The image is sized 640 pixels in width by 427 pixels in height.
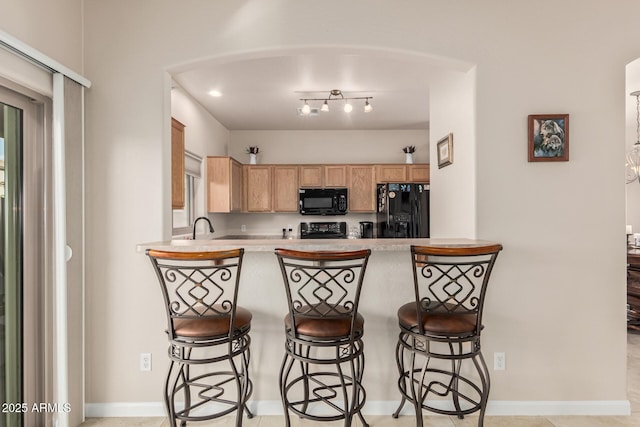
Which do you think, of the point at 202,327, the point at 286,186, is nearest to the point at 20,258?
the point at 202,327

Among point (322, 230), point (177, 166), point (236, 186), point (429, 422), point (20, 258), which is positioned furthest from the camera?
point (322, 230)

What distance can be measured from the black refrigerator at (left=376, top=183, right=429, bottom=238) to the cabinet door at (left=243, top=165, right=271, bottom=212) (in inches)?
74.1

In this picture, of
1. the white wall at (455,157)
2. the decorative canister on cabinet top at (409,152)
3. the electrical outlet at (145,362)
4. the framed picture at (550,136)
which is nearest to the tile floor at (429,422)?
the electrical outlet at (145,362)

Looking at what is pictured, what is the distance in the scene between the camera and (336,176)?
17.6 feet

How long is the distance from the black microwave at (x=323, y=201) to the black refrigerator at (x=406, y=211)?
34.5 inches

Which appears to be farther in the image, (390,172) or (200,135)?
(390,172)

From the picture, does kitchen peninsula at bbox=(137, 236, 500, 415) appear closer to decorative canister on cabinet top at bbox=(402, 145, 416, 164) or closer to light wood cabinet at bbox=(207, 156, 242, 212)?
light wood cabinet at bbox=(207, 156, 242, 212)

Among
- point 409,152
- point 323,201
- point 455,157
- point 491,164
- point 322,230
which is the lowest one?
point 322,230

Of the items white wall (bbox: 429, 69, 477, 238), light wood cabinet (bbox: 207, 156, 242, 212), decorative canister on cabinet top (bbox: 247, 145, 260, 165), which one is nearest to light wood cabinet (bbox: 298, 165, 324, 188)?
decorative canister on cabinet top (bbox: 247, 145, 260, 165)

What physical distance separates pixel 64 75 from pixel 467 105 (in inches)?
99.5

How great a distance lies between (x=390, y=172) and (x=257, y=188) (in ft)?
6.87

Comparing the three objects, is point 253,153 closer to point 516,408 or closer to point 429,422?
point 429,422

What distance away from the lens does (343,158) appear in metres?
5.67

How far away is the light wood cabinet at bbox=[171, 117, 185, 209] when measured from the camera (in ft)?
9.01
